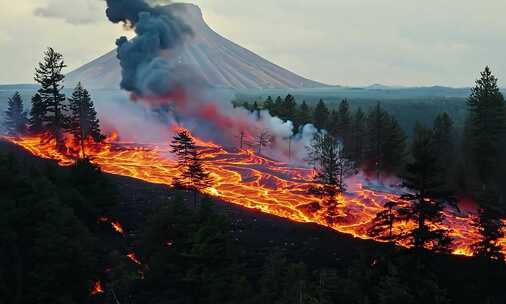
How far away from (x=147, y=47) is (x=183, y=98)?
1391 cm

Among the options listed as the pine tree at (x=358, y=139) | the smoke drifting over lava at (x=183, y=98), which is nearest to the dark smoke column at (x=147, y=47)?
the smoke drifting over lava at (x=183, y=98)

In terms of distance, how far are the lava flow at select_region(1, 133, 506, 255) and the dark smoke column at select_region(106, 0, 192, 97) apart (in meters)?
13.9

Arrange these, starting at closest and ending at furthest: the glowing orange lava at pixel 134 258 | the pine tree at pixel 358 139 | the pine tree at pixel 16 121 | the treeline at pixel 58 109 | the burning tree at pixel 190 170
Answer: the glowing orange lava at pixel 134 258 → the burning tree at pixel 190 170 → the treeline at pixel 58 109 → the pine tree at pixel 358 139 → the pine tree at pixel 16 121

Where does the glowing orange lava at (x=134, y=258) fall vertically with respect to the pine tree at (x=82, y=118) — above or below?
below

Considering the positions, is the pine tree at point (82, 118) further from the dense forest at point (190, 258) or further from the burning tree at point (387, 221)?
the burning tree at point (387, 221)

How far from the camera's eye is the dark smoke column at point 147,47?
92562mm

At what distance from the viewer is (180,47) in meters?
114

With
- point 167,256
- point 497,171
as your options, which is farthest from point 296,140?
point 167,256

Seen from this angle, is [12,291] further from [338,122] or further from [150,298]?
[338,122]

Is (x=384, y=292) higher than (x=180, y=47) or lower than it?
lower

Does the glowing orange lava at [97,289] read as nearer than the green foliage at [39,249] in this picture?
No

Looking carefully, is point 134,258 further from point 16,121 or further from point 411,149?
point 16,121

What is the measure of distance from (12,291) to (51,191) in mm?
7046

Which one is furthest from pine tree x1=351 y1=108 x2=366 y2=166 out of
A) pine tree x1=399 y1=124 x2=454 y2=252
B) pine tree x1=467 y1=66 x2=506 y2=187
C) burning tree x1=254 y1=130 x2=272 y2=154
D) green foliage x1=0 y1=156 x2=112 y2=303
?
green foliage x1=0 y1=156 x2=112 y2=303
